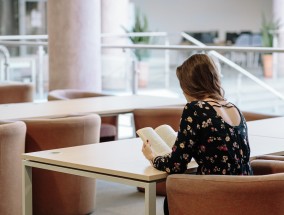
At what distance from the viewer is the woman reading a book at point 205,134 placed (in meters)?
3.16

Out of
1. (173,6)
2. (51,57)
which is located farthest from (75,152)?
(173,6)

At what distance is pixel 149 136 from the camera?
11.4 feet

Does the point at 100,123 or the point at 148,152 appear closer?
the point at 148,152

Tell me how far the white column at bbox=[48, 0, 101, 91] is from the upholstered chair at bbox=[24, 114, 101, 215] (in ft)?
9.77

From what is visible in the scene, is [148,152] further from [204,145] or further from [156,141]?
[204,145]

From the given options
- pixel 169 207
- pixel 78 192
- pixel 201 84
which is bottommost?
pixel 78 192

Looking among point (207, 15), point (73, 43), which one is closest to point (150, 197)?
point (73, 43)

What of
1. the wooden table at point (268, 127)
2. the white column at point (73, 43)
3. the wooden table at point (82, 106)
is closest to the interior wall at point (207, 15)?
the white column at point (73, 43)

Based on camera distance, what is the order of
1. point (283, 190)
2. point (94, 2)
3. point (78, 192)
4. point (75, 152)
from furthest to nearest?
1. point (94, 2)
2. point (78, 192)
3. point (75, 152)
4. point (283, 190)

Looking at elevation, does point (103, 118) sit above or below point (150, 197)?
below

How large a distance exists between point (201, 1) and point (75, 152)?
1786 centimetres

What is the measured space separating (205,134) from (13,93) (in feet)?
13.2

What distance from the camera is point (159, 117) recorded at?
18.0 feet

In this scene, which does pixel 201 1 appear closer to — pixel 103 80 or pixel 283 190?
pixel 103 80
